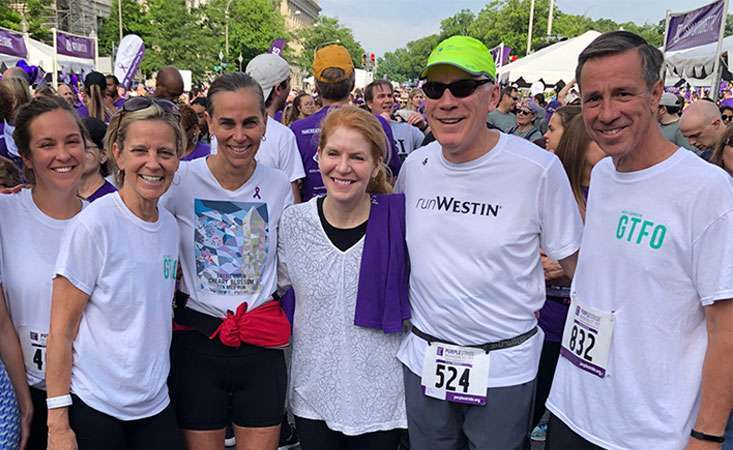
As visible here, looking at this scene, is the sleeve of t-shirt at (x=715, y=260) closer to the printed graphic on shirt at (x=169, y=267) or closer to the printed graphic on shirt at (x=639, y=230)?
the printed graphic on shirt at (x=639, y=230)

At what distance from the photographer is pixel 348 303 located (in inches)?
90.6

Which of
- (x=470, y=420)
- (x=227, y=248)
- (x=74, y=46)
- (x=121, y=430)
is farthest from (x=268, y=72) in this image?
(x=74, y=46)

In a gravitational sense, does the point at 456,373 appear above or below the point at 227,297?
below

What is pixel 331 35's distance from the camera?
8100 cm

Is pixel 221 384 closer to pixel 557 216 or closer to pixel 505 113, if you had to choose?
pixel 557 216

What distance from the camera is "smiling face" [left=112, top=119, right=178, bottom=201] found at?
2215 mm

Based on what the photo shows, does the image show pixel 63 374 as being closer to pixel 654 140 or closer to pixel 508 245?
pixel 508 245

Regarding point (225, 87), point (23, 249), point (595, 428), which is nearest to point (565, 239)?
point (595, 428)

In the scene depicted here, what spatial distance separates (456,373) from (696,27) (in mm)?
10978

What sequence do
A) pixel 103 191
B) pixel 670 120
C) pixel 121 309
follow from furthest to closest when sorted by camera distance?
pixel 670 120, pixel 103 191, pixel 121 309

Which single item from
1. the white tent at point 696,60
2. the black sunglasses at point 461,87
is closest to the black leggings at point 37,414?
the black sunglasses at point 461,87

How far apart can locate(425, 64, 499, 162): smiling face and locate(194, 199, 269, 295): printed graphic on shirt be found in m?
0.88

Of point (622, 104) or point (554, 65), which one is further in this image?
point (554, 65)

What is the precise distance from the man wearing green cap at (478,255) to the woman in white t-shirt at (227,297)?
629mm
